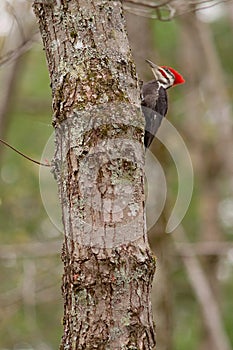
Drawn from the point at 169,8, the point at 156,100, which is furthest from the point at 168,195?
the point at 169,8

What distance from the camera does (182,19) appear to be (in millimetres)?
7430

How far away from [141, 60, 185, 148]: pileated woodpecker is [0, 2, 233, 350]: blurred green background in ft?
1.75

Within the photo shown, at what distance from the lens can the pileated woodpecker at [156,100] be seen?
345 cm

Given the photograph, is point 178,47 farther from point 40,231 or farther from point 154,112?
point 154,112

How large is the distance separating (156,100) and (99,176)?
1.75m

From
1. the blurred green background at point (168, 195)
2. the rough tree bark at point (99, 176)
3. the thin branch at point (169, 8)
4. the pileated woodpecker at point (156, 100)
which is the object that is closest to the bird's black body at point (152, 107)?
the pileated woodpecker at point (156, 100)

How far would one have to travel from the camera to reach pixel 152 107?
3.56 m

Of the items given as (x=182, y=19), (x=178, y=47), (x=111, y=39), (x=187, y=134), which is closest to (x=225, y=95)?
(x=182, y=19)

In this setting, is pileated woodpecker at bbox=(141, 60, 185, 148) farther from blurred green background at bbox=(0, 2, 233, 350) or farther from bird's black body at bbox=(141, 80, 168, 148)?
blurred green background at bbox=(0, 2, 233, 350)

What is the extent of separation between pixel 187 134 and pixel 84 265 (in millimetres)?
6943

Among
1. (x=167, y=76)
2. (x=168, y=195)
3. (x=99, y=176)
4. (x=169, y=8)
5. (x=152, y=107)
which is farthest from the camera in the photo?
(x=168, y=195)

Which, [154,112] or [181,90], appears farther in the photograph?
[181,90]

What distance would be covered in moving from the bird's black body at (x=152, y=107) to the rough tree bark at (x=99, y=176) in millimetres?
1258

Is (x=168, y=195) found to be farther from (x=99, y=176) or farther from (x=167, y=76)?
(x=99, y=176)
